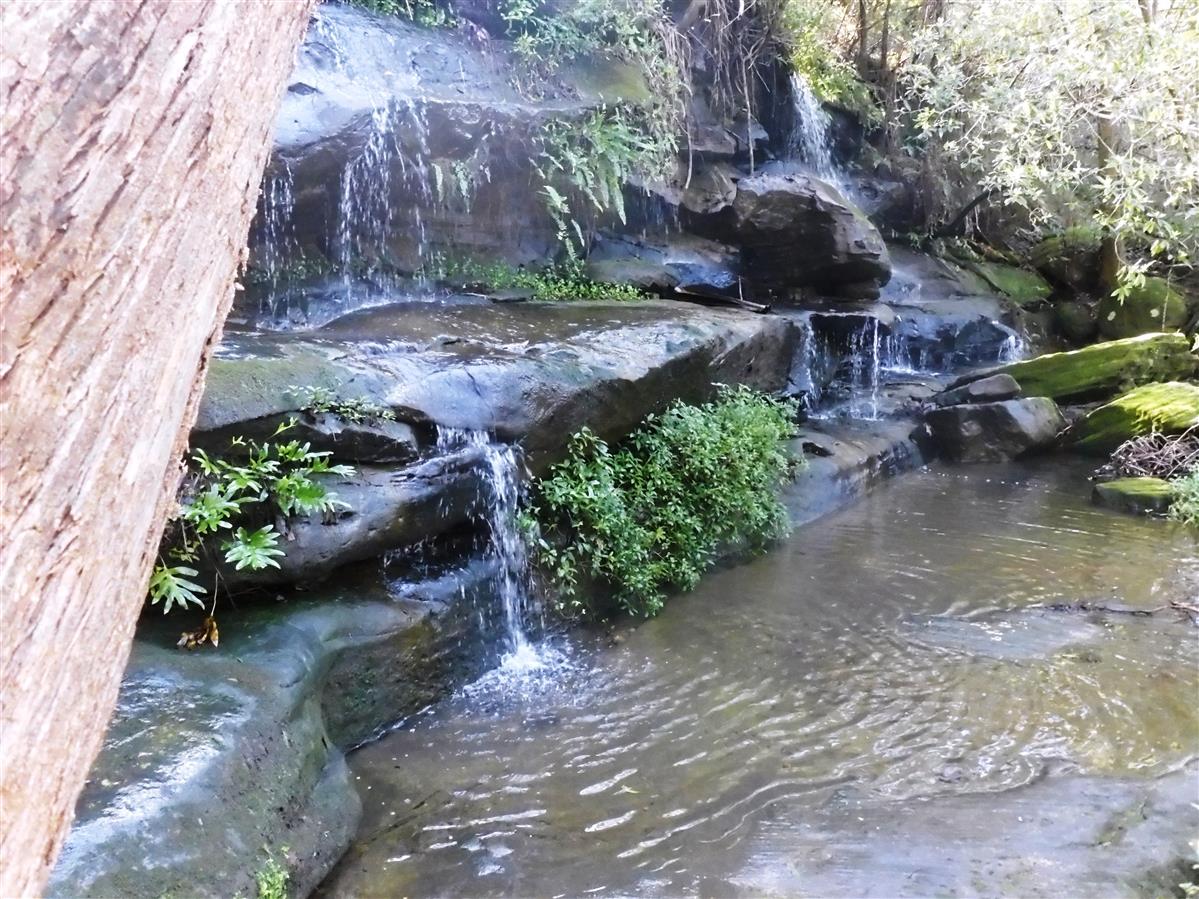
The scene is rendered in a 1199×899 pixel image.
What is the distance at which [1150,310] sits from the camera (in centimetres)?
1410

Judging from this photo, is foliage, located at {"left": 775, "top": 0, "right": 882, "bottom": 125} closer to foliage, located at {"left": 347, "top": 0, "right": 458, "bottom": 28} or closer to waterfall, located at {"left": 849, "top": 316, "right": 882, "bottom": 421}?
waterfall, located at {"left": 849, "top": 316, "right": 882, "bottom": 421}

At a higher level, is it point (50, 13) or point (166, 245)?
point (50, 13)

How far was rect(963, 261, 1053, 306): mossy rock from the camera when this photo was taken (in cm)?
1495

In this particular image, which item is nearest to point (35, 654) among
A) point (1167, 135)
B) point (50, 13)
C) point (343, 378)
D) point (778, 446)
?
point (50, 13)

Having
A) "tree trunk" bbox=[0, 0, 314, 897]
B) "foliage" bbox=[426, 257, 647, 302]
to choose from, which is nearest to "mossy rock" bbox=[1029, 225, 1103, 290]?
"foliage" bbox=[426, 257, 647, 302]

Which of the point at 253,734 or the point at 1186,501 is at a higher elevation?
the point at 1186,501

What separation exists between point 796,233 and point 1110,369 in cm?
426

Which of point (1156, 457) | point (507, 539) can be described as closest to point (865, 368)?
point (1156, 457)

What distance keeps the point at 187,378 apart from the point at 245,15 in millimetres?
532

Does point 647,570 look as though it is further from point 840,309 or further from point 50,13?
point 840,309

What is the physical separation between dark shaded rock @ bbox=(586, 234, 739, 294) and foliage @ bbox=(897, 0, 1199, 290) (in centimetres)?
325

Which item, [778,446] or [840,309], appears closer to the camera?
[778,446]

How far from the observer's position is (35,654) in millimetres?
936

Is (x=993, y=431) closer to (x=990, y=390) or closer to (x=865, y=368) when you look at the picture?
(x=990, y=390)
